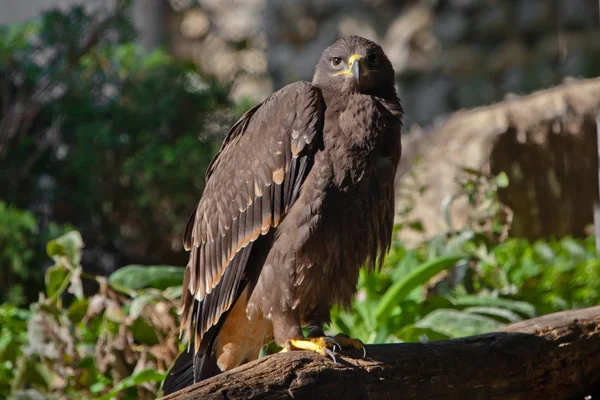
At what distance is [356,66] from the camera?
120 inches

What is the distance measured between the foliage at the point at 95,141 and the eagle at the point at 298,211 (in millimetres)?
2308

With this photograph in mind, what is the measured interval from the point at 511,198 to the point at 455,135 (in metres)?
0.63

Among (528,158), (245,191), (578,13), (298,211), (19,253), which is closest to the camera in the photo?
(298,211)

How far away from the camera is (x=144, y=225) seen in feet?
18.8

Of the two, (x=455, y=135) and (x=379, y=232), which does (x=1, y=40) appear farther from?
(x=379, y=232)

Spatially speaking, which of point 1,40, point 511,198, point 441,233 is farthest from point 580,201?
point 1,40

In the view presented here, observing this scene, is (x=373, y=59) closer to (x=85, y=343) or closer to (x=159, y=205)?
(x=85, y=343)

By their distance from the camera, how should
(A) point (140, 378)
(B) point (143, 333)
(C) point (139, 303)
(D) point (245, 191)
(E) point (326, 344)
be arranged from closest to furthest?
(E) point (326, 344), (D) point (245, 191), (A) point (140, 378), (C) point (139, 303), (B) point (143, 333)

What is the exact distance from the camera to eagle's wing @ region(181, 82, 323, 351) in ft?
9.86

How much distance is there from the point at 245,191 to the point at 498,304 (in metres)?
1.61

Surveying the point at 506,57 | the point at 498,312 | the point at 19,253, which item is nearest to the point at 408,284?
the point at 498,312

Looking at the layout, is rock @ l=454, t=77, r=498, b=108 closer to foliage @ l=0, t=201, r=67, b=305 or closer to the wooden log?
foliage @ l=0, t=201, r=67, b=305

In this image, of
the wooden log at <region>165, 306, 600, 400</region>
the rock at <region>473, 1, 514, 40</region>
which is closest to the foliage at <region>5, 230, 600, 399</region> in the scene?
the wooden log at <region>165, 306, 600, 400</region>

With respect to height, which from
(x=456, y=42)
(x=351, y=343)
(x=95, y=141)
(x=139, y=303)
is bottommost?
(x=351, y=343)
